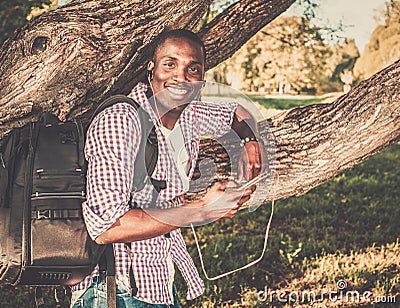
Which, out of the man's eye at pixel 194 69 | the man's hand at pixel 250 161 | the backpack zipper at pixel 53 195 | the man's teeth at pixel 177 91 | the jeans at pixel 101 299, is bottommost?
the jeans at pixel 101 299

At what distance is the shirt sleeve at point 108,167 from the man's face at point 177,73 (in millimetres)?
451

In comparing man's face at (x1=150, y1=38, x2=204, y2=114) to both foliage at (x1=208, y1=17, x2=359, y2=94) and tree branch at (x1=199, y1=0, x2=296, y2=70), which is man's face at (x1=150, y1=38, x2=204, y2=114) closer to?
tree branch at (x1=199, y1=0, x2=296, y2=70)

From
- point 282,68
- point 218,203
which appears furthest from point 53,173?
point 282,68

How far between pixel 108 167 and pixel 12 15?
5.28 meters

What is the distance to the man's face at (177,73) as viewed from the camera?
3039 millimetres

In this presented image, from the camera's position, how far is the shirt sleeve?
251cm

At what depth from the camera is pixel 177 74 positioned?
10.0 feet

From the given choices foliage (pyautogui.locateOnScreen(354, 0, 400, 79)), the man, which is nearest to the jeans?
the man

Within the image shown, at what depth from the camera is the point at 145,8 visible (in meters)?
3.98

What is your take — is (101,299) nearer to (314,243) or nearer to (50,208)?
(50,208)

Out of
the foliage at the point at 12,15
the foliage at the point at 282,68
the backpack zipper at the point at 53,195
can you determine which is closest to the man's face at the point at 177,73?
the backpack zipper at the point at 53,195

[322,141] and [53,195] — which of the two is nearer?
[53,195]

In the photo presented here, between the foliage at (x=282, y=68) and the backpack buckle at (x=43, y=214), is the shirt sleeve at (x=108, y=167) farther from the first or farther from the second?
the foliage at (x=282, y=68)

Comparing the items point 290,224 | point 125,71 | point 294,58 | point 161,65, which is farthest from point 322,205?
point 294,58
